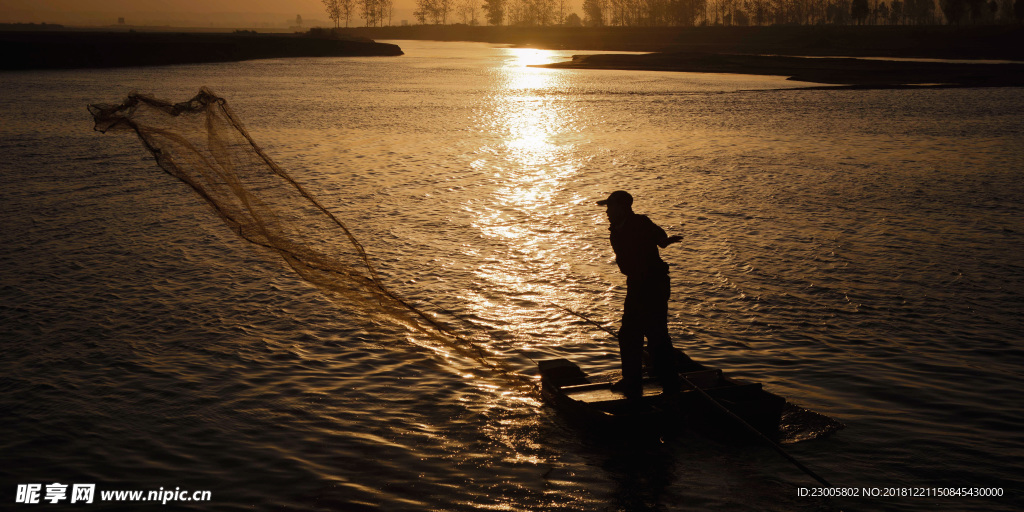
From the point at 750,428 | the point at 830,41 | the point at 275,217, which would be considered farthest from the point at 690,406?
the point at 830,41

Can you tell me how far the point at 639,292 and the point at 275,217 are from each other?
11094 mm

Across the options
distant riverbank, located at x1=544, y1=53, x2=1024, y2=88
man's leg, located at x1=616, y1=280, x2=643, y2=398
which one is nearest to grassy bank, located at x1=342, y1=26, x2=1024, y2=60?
distant riverbank, located at x1=544, y1=53, x2=1024, y2=88

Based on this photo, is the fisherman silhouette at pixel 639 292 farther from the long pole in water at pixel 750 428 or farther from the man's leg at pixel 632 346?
the long pole in water at pixel 750 428

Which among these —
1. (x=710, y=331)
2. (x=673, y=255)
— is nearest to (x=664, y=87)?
(x=673, y=255)

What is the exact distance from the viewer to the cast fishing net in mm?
13142

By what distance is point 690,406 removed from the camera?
28.5ft

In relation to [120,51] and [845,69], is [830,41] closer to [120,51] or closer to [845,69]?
[845,69]

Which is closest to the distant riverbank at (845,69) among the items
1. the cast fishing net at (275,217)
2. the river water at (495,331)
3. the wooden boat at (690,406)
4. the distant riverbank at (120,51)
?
the river water at (495,331)

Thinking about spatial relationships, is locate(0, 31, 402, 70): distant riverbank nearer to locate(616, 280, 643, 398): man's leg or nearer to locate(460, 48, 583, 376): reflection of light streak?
locate(460, 48, 583, 376): reflection of light streak

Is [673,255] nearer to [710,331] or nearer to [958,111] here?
[710,331]

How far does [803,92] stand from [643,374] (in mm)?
56514

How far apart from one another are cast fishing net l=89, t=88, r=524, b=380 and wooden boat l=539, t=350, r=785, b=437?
2062 millimetres

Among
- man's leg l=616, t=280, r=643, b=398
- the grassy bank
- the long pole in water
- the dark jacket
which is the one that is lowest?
the long pole in water

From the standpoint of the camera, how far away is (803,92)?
197 feet
